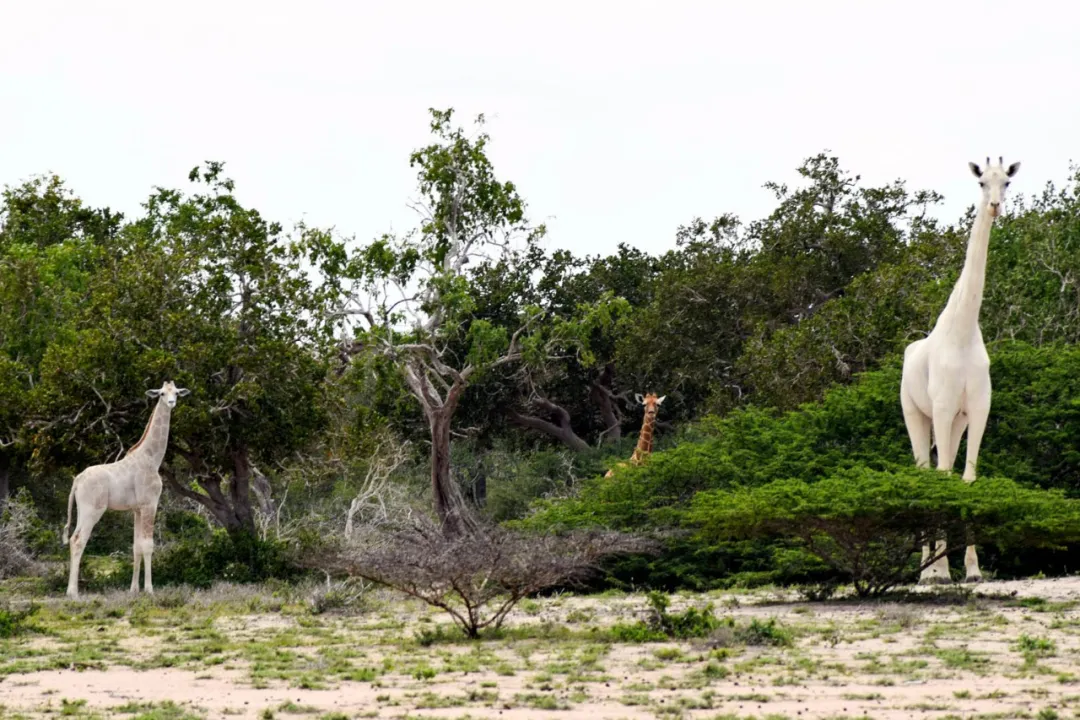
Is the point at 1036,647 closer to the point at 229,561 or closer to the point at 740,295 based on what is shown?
the point at 229,561

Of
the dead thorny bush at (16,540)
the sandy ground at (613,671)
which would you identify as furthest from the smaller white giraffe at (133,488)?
the sandy ground at (613,671)

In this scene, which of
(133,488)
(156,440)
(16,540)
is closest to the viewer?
(133,488)

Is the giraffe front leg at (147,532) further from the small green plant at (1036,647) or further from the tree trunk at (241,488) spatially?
the small green plant at (1036,647)

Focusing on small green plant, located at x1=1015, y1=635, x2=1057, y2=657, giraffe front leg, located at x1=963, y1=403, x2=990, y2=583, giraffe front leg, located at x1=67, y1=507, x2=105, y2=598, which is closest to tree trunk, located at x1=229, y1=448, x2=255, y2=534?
giraffe front leg, located at x1=67, y1=507, x2=105, y2=598

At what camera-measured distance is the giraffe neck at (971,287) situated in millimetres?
18172

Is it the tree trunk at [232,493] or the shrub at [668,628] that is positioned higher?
the tree trunk at [232,493]

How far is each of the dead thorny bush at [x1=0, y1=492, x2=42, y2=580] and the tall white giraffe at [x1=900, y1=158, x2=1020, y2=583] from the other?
14156 mm

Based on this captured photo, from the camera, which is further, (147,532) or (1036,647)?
(147,532)

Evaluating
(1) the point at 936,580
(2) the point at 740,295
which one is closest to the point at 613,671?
(1) the point at 936,580

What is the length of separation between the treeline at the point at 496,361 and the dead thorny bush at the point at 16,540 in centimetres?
58

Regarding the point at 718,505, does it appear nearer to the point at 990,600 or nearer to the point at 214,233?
the point at 990,600

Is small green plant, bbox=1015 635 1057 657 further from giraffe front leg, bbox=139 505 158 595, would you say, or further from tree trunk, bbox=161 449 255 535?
tree trunk, bbox=161 449 255 535

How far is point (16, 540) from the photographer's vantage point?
26.5m

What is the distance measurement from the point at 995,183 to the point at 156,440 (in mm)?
11101
